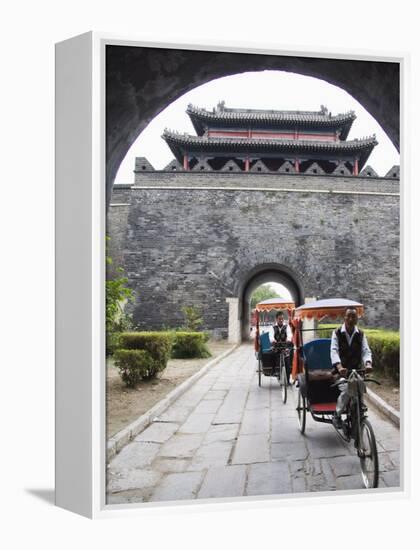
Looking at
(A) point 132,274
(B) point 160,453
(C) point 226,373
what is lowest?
(B) point 160,453

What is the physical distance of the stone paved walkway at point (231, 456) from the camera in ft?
11.4

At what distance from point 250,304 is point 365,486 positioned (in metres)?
2.54

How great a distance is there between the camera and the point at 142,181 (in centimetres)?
481

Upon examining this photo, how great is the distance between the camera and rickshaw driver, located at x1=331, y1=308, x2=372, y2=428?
3758 millimetres

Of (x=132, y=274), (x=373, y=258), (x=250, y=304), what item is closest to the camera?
(x=132, y=274)

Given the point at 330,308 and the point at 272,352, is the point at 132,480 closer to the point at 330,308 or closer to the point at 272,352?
the point at 330,308

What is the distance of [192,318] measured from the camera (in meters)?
4.81

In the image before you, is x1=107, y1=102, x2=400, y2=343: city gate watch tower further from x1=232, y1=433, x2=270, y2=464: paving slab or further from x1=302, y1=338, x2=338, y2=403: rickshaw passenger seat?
x1=232, y1=433, x2=270, y2=464: paving slab

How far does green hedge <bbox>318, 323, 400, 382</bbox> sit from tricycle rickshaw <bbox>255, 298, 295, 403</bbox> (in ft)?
3.49

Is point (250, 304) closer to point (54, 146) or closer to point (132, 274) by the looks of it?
point (132, 274)

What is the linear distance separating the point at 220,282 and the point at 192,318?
0.47 metres

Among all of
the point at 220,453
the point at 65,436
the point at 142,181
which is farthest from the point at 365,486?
the point at 142,181

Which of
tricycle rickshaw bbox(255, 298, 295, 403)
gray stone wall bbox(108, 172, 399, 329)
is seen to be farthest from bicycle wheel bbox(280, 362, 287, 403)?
gray stone wall bbox(108, 172, 399, 329)

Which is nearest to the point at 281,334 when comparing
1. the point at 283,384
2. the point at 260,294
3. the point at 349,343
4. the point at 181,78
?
the point at 283,384
